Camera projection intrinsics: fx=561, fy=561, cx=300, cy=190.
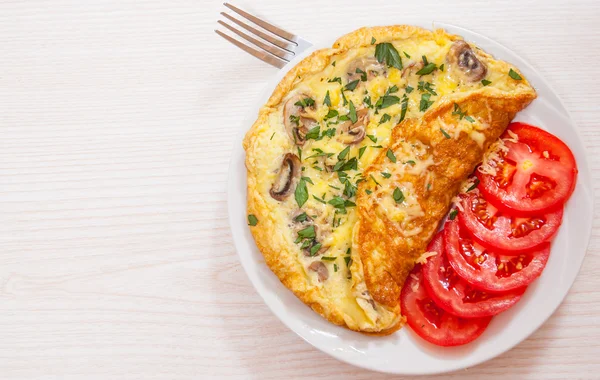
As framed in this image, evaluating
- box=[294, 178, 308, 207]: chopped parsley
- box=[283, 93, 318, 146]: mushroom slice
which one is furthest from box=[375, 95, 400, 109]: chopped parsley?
box=[294, 178, 308, 207]: chopped parsley

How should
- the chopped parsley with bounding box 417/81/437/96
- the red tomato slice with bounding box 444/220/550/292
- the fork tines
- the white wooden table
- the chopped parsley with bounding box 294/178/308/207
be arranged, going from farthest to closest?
the fork tines < the white wooden table < the chopped parsley with bounding box 417/81/437/96 < the chopped parsley with bounding box 294/178/308/207 < the red tomato slice with bounding box 444/220/550/292

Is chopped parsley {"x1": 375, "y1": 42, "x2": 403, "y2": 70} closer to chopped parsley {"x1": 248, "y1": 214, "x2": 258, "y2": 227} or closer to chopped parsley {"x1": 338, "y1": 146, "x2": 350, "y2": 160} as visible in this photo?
chopped parsley {"x1": 338, "y1": 146, "x2": 350, "y2": 160}

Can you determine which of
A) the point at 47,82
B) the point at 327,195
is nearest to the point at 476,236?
the point at 327,195

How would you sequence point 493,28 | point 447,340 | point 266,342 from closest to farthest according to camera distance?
point 447,340, point 266,342, point 493,28

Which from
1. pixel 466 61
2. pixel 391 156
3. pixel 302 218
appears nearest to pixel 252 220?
pixel 302 218

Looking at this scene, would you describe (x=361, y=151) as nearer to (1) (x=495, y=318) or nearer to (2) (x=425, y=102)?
(2) (x=425, y=102)

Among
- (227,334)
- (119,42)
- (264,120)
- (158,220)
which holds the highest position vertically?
(264,120)

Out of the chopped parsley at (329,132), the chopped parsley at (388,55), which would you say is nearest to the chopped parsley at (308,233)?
the chopped parsley at (329,132)

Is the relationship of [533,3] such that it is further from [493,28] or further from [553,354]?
[553,354]
